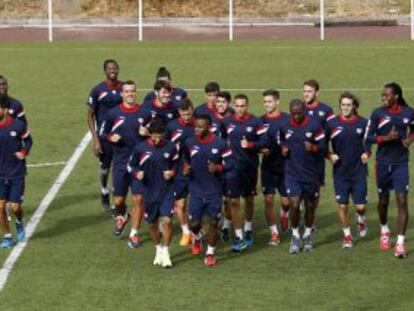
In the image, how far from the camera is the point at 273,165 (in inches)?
776

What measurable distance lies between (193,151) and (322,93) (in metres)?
14.9

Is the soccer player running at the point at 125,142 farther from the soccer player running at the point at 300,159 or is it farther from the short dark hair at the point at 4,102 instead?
the soccer player running at the point at 300,159

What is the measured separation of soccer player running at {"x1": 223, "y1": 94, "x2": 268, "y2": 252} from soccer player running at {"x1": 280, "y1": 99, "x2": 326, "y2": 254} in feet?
1.28

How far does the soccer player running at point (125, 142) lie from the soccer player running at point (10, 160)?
1225 millimetres

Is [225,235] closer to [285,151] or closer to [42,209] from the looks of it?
[285,151]

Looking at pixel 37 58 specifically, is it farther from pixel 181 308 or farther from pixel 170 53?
pixel 181 308

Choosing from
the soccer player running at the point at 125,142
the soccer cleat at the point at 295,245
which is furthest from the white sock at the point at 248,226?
the soccer player running at the point at 125,142

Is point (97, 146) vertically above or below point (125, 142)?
below

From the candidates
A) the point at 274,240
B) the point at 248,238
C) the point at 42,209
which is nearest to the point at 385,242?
the point at 274,240

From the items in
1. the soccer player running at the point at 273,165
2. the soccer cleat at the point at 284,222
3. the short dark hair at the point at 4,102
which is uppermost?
the short dark hair at the point at 4,102

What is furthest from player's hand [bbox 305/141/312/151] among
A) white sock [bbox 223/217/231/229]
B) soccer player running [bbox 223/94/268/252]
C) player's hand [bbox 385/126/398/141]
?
white sock [bbox 223/217/231/229]

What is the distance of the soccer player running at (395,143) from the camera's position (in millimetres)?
18578

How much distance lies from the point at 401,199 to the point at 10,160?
4.97 metres

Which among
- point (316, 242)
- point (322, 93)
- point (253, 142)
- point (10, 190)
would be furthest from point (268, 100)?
point (322, 93)
